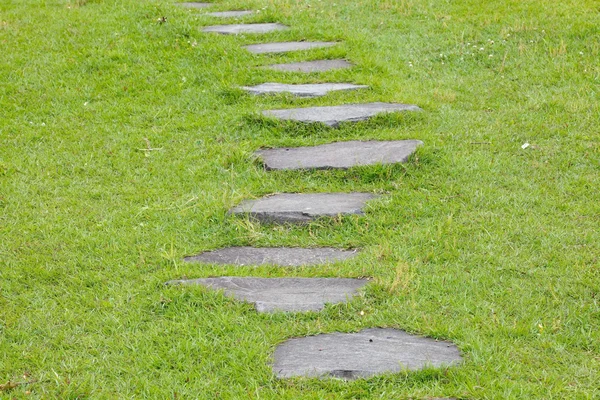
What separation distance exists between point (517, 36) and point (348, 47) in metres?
1.91

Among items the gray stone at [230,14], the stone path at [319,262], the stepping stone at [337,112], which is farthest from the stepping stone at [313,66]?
the gray stone at [230,14]

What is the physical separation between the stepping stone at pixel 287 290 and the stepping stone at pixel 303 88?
295 cm

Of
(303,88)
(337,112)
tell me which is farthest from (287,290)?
(303,88)

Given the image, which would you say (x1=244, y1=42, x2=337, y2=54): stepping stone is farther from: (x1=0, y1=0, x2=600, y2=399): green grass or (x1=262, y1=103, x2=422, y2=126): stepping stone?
(x1=262, y1=103, x2=422, y2=126): stepping stone

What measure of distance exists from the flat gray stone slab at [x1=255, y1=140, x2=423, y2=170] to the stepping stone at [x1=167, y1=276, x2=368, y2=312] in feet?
4.89

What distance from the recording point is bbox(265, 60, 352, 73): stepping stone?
24.5 feet

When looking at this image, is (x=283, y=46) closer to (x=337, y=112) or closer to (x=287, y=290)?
(x=337, y=112)

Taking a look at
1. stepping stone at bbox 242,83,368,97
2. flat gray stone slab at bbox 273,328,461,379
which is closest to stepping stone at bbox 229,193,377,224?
flat gray stone slab at bbox 273,328,461,379

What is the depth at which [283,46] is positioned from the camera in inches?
319

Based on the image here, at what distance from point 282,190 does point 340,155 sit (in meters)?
0.64

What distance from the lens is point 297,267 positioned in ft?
14.6

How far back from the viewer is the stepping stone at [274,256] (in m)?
4.53

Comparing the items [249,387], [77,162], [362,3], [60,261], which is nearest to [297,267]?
[249,387]

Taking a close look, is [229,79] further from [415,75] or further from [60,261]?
[60,261]
